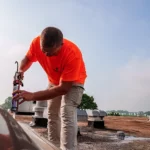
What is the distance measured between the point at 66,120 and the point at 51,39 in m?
0.88

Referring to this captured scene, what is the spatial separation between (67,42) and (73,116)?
2.36ft

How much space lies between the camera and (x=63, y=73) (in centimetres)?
306

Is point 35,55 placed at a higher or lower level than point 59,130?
higher

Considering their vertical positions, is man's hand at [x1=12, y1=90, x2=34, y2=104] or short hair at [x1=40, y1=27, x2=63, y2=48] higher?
short hair at [x1=40, y1=27, x2=63, y2=48]

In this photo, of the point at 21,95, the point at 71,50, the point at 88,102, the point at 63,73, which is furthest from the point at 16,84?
the point at 88,102

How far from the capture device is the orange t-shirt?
3066mm

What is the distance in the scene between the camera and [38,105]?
8945 mm

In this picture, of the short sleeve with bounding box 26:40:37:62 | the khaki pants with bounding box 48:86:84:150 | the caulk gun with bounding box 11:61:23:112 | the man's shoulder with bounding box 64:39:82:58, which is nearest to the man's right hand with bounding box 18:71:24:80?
the caulk gun with bounding box 11:61:23:112

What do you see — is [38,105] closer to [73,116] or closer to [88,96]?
[73,116]

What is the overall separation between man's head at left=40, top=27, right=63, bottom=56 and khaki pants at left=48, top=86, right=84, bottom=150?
22.5 inches

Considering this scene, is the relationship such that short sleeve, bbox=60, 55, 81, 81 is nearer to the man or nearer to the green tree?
the man

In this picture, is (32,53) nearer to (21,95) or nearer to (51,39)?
(51,39)

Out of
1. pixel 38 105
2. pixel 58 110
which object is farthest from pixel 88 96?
pixel 58 110

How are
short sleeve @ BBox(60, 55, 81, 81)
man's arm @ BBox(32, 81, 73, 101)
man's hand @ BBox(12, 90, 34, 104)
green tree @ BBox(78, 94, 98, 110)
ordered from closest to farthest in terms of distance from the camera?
man's hand @ BBox(12, 90, 34, 104)
man's arm @ BBox(32, 81, 73, 101)
short sleeve @ BBox(60, 55, 81, 81)
green tree @ BBox(78, 94, 98, 110)
